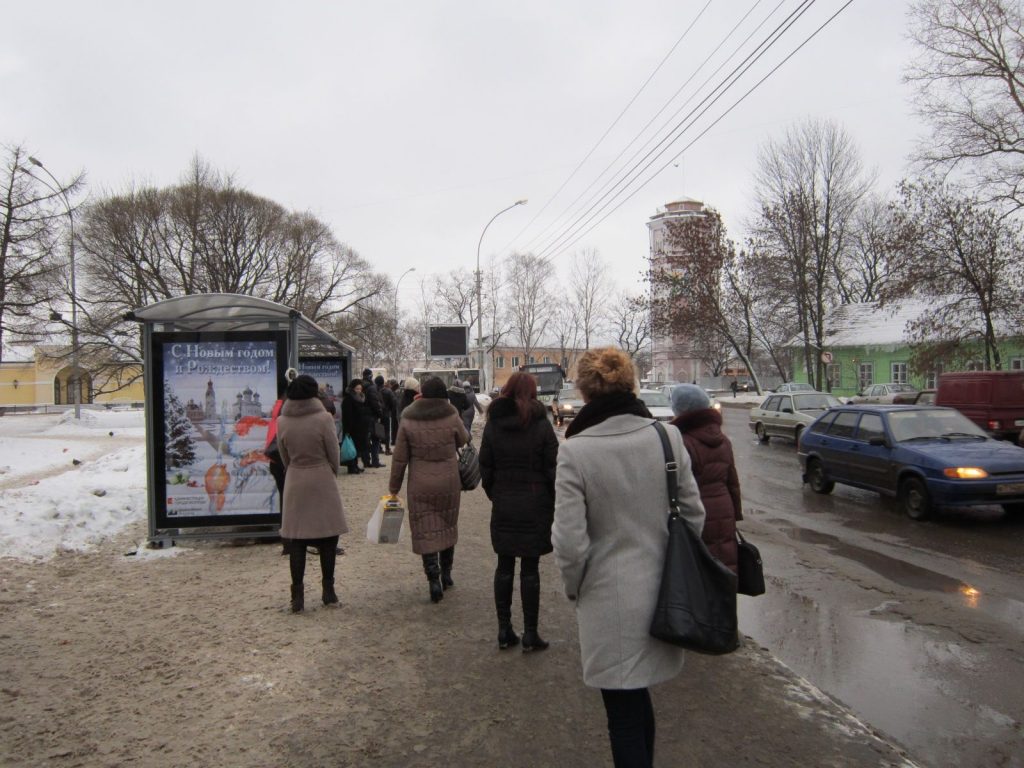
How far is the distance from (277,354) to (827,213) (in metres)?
38.9

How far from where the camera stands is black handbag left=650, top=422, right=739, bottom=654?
244 centimetres

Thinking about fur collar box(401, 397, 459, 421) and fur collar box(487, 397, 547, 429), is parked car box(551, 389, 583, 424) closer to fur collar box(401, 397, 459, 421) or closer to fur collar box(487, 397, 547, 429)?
fur collar box(401, 397, 459, 421)

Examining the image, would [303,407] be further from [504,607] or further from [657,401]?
[657,401]

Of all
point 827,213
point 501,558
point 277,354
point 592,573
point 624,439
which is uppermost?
point 827,213

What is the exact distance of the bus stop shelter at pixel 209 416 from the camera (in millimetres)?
7707

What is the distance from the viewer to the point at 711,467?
172 inches

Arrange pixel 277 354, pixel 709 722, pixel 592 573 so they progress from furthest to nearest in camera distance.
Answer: pixel 277 354 → pixel 709 722 → pixel 592 573

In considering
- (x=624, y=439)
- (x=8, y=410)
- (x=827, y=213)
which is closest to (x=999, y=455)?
(x=624, y=439)

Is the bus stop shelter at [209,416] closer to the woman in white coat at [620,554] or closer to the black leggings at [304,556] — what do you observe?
the black leggings at [304,556]

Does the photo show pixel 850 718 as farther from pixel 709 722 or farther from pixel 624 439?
pixel 624 439

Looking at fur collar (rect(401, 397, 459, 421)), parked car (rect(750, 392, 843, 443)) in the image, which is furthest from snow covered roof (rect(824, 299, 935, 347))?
fur collar (rect(401, 397, 459, 421))

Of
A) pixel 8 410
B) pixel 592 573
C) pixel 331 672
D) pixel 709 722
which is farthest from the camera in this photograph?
pixel 8 410

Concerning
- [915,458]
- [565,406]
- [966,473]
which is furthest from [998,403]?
[565,406]

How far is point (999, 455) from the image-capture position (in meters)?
9.12
